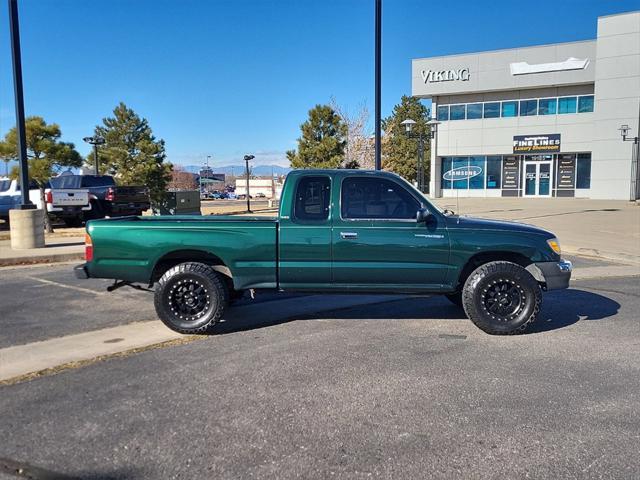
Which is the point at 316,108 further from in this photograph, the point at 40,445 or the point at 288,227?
the point at 40,445

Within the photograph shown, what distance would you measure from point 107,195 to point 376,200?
15.2m

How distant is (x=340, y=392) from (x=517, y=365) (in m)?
1.74

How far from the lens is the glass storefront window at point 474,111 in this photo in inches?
1577

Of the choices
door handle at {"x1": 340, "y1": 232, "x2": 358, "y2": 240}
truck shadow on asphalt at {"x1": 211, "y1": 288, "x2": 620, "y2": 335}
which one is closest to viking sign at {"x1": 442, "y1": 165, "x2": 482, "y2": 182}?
truck shadow on asphalt at {"x1": 211, "y1": 288, "x2": 620, "y2": 335}

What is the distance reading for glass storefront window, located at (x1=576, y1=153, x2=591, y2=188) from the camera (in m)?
37.3

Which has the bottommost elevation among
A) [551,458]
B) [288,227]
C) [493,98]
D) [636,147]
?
Result: [551,458]

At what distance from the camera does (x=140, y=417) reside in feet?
12.5

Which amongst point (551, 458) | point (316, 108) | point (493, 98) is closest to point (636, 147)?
point (493, 98)

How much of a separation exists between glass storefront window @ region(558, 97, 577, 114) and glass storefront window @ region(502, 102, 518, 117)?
2.85 m

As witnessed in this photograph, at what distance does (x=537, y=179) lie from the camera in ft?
127

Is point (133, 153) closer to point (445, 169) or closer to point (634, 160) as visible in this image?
point (445, 169)

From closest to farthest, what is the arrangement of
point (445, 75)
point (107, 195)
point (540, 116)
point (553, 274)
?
1. point (553, 274)
2. point (107, 195)
3. point (540, 116)
4. point (445, 75)

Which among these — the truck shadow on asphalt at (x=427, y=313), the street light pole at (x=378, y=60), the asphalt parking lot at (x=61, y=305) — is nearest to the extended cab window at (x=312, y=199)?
the asphalt parking lot at (x=61, y=305)

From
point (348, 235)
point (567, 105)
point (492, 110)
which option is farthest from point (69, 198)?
point (567, 105)
